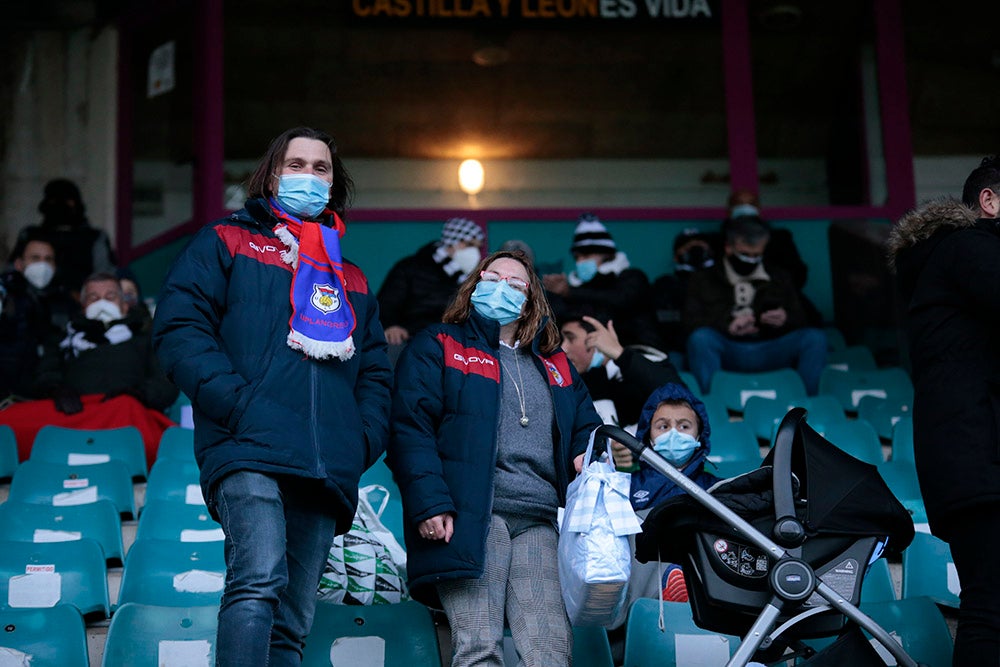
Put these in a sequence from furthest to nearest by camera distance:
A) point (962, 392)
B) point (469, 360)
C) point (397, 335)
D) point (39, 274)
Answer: point (39, 274) < point (397, 335) < point (469, 360) < point (962, 392)

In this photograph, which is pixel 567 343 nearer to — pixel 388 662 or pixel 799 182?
pixel 388 662

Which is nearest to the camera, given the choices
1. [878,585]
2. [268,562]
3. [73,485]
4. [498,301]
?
[268,562]

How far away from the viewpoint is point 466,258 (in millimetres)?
7469

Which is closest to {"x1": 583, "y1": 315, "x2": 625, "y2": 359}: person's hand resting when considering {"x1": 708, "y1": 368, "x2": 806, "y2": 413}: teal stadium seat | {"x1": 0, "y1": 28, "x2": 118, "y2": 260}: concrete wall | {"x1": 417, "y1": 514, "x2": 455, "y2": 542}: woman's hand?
{"x1": 708, "y1": 368, "x2": 806, "y2": 413}: teal stadium seat

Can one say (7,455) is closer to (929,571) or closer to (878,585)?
(878,585)

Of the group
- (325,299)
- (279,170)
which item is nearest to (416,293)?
(279,170)

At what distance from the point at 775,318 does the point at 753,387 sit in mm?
613

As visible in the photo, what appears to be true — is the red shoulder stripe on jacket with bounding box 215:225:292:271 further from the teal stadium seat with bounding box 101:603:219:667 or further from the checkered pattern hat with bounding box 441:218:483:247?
the checkered pattern hat with bounding box 441:218:483:247

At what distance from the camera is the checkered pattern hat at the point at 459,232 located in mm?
7559

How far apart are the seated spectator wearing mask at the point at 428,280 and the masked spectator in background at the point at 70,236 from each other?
2304 mm

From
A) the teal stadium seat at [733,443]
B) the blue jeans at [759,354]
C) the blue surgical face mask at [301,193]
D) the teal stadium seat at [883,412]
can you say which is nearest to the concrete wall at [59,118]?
the blue jeans at [759,354]

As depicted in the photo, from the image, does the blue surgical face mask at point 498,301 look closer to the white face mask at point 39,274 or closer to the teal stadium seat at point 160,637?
the teal stadium seat at point 160,637

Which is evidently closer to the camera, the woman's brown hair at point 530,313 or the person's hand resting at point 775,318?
the woman's brown hair at point 530,313

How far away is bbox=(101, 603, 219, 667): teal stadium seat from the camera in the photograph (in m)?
3.66
